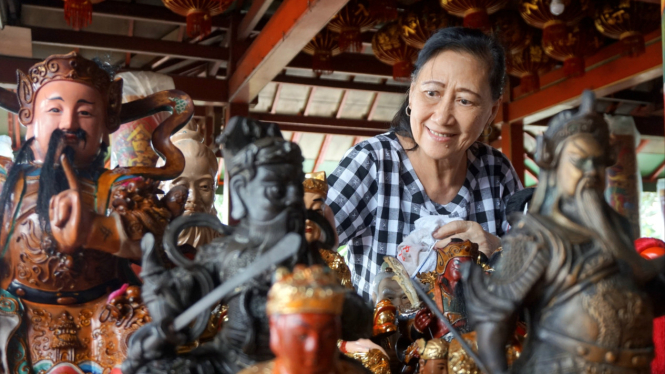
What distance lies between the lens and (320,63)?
4812 mm

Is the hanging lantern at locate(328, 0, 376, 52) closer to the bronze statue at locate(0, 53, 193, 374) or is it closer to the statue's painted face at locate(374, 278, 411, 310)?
the statue's painted face at locate(374, 278, 411, 310)

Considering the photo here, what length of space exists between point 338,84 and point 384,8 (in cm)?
194

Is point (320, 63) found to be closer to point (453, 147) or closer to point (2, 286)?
point (453, 147)

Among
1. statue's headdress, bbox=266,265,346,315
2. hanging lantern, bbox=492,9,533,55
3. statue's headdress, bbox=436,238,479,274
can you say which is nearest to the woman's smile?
statue's headdress, bbox=436,238,479,274

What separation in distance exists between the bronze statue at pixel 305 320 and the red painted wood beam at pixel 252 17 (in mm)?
3756

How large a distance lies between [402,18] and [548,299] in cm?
413

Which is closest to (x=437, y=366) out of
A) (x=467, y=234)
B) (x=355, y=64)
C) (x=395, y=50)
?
(x=467, y=234)

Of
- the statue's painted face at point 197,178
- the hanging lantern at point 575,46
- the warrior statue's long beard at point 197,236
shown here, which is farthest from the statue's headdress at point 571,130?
the hanging lantern at point 575,46

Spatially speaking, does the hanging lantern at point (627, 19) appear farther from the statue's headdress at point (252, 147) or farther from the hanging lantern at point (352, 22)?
the statue's headdress at point (252, 147)

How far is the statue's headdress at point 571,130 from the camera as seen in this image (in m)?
0.88

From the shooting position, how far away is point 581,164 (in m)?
0.87

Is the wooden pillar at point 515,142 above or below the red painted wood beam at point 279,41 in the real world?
below

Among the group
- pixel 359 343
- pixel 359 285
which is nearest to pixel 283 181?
pixel 359 343

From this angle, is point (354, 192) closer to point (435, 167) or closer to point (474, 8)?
point (435, 167)
